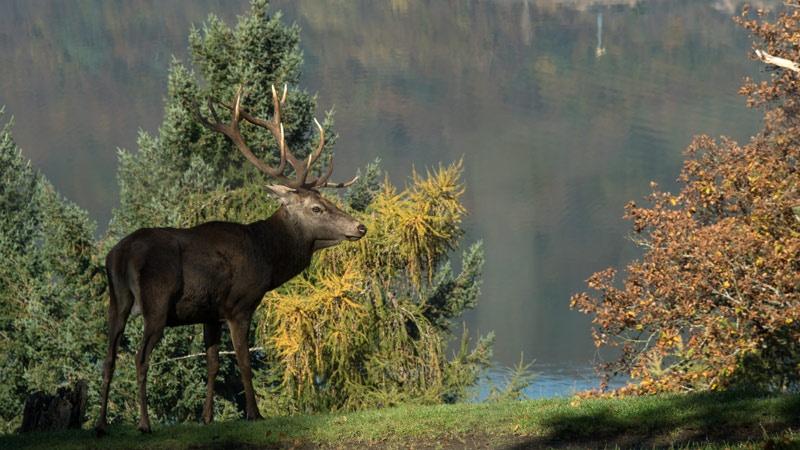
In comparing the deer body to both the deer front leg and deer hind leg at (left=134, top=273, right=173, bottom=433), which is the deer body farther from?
the deer front leg

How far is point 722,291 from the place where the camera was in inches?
985

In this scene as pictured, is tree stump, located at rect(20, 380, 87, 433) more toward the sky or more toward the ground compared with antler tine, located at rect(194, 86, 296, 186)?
more toward the ground

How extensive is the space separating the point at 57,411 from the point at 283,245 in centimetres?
362

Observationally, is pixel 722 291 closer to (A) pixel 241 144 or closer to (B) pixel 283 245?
(B) pixel 283 245

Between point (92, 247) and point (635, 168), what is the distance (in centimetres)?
11441

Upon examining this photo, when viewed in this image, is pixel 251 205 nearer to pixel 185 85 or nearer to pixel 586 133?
pixel 185 85

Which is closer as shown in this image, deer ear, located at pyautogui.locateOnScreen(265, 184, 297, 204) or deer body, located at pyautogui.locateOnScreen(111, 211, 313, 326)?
deer body, located at pyautogui.locateOnScreen(111, 211, 313, 326)

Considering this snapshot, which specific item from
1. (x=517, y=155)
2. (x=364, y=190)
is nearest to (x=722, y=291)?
(x=364, y=190)

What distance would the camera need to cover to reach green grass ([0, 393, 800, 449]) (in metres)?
15.5

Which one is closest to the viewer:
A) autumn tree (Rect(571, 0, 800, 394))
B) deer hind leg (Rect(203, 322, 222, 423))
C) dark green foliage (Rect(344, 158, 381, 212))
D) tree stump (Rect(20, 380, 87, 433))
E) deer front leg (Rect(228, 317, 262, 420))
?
deer front leg (Rect(228, 317, 262, 420))

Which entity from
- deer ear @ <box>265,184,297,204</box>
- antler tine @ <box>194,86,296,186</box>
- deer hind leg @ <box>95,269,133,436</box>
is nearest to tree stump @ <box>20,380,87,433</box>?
deer hind leg @ <box>95,269,133,436</box>

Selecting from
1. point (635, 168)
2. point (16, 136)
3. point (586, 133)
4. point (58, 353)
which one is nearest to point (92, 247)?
point (58, 353)

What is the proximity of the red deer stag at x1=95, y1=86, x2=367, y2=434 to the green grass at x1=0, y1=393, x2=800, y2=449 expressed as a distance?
70 centimetres

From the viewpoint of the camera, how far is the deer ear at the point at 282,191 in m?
18.6
